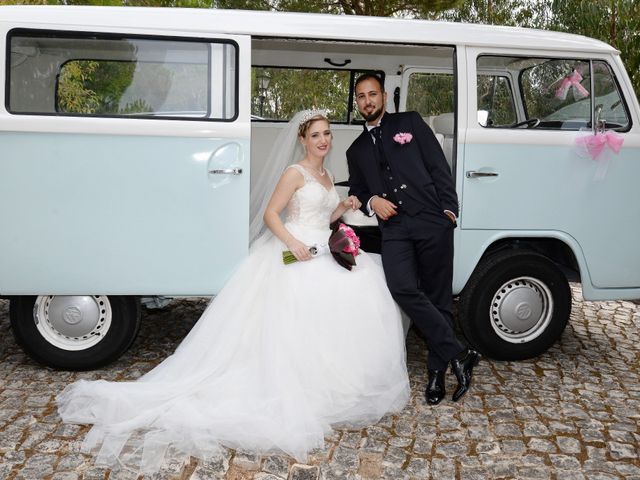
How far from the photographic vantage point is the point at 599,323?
6336 mm

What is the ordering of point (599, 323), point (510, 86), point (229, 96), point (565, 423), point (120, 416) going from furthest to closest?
point (599, 323)
point (510, 86)
point (229, 96)
point (565, 423)
point (120, 416)

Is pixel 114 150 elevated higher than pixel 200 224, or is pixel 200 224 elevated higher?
pixel 114 150

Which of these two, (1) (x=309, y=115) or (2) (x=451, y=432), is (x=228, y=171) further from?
(2) (x=451, y=432)

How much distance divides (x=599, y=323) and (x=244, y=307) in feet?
12.0

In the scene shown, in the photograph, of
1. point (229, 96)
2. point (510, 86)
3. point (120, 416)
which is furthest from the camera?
point (510, 86)

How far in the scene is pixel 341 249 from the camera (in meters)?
4.21

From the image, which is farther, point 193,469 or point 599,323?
point 599,323

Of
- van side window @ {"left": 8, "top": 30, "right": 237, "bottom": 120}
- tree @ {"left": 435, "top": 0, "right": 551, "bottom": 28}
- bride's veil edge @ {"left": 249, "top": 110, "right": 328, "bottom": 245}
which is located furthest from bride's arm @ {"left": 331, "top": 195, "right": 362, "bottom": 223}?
tree @ {"left": 435, "top": 0, "right": 551, "bottom": 28}

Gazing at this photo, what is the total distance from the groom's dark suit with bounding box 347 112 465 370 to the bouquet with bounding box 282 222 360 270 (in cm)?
21

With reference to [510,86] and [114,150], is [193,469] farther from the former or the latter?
[510,86]

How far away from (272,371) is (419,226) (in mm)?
1228

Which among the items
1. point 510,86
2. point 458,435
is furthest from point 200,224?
point 510,86

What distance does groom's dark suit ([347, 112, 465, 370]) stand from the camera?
4.19 metres

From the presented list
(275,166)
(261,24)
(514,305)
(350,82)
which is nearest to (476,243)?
(514,305)
